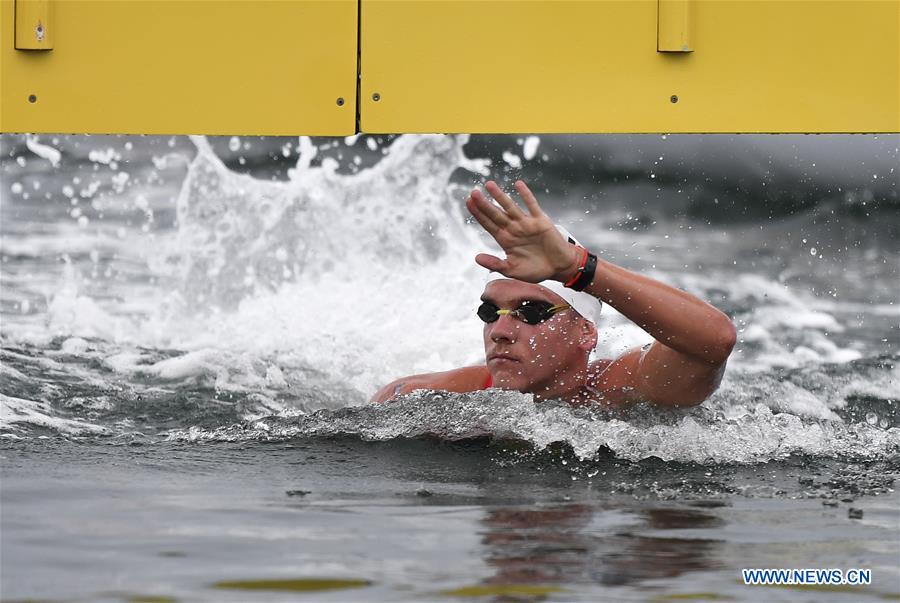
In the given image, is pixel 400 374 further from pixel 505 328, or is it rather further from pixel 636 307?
pixel 636 307

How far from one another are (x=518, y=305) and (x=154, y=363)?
3.51m

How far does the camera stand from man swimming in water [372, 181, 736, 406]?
12.5ft

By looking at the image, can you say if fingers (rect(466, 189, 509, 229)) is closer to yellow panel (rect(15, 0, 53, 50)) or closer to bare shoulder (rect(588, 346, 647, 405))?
bare shoulder (rect(588, 346, 647, 405))

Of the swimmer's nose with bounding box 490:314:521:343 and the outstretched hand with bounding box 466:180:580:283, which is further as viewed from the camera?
the swimmer's nose with bounding box 490:314:521:343

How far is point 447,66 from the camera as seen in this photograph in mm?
5578

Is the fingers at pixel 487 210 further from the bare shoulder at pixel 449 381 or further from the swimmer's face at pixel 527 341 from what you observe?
the bare shoulder at pixel 449 381

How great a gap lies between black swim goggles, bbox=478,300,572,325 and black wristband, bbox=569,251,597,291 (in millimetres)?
974

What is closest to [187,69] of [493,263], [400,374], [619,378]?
[619,378]

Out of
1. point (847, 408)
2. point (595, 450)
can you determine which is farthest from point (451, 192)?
point (595, 450)

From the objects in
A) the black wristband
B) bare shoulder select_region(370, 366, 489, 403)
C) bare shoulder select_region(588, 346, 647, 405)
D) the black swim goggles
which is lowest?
bare shoulder select_region(370, 366, 489, 403)

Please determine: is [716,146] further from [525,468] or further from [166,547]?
[166,547]

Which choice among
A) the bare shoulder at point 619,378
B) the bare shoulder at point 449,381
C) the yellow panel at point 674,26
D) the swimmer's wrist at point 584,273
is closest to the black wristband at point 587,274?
the swimmer's wrist at point 584,273

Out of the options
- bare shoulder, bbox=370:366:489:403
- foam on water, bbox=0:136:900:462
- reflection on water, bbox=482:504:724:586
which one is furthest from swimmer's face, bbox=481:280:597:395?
reflection on water, bbox=482:504:724:586

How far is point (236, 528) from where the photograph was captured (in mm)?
3168
